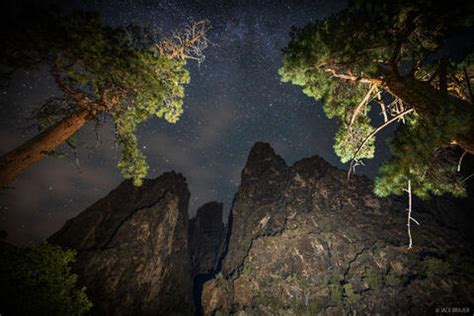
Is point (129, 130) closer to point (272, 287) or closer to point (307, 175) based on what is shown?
point (272, 287)

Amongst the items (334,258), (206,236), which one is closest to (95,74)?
(334,258)

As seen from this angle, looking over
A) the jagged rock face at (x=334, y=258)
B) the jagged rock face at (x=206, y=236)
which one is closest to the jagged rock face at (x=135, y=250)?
the jagged rock face at (x=206, y=236)

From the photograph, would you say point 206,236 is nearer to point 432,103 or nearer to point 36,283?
point 36,283

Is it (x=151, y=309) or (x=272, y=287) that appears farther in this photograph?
(x=151, y=309)

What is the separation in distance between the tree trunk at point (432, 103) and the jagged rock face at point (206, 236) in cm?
10238

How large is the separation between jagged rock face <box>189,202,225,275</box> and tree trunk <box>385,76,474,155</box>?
102377 millimetres

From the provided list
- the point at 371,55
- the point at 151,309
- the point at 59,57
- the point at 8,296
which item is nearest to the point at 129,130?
the point at 59,57

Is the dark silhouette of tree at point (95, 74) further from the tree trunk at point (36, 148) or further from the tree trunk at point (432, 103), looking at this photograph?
the tree trunk at point (432, 103)

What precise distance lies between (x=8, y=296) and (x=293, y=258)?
2201 inches

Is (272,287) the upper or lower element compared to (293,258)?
lower

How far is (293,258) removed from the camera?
57500 millimetres

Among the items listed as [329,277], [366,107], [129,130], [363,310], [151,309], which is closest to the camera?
[366,107]

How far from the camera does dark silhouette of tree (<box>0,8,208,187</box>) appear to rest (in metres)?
6.46

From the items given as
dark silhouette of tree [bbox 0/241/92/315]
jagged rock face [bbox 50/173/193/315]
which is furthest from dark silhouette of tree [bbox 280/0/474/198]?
jagged rock face [bbox 50/173/193/315]
